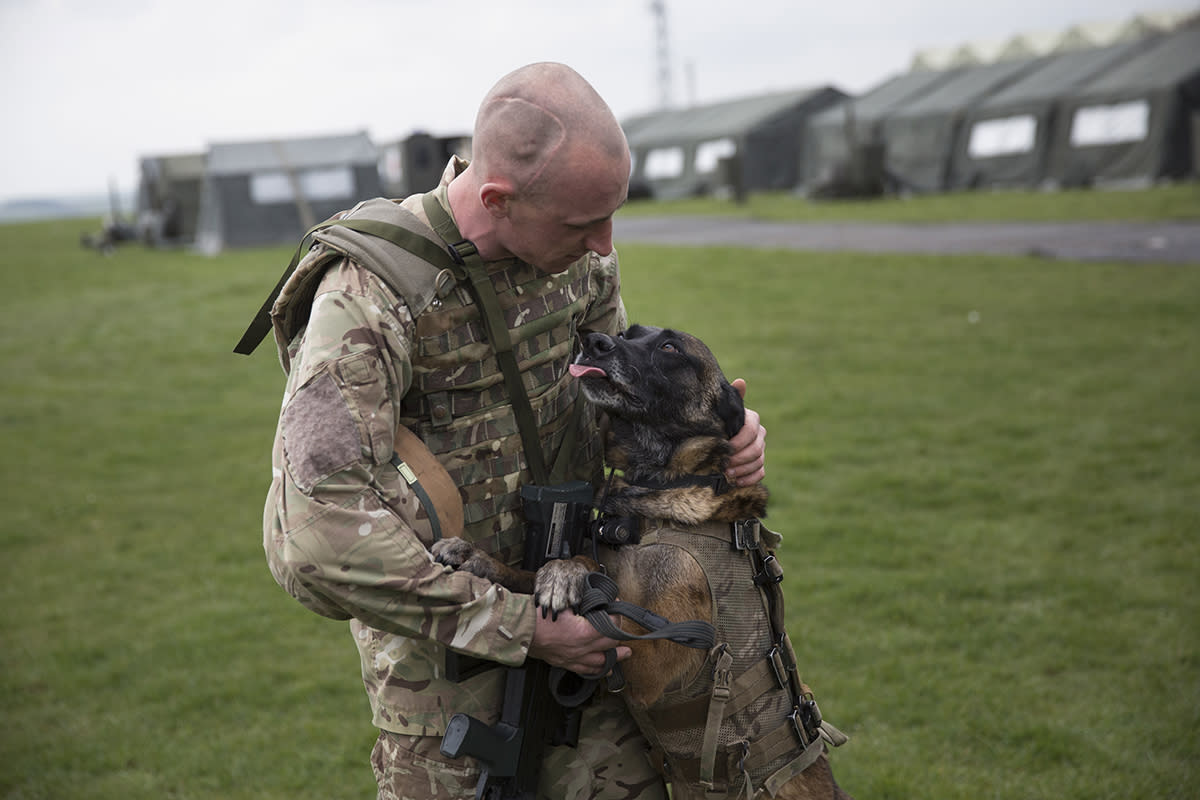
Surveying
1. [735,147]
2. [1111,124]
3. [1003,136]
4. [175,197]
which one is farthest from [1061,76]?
[175,197]

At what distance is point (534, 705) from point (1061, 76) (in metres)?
32.9

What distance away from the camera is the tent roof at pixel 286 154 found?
95.5ft

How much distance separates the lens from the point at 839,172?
30719 millimetres

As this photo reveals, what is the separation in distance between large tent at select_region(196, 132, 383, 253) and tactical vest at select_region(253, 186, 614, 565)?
89.1 ft

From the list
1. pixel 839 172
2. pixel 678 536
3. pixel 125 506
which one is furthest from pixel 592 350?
pixel 839 172

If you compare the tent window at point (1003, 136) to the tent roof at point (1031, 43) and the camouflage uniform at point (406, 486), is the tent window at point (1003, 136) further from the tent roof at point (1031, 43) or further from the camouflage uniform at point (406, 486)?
the camouflage uniform at point (406, 486)

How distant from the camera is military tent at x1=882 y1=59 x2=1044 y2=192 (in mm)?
31328

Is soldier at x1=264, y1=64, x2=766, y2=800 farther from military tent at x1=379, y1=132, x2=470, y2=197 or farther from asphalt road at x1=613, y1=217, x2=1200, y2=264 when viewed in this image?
asphalt road at x1=613, y1=217, x2=1200, y2=264

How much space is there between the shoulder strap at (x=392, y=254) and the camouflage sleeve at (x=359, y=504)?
0.15ft

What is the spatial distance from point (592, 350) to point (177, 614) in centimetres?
474

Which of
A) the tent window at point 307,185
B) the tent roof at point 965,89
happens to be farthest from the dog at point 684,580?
the tent roof at point 965,89

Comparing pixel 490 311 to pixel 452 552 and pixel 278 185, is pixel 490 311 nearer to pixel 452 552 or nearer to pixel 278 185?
pixel 452 552

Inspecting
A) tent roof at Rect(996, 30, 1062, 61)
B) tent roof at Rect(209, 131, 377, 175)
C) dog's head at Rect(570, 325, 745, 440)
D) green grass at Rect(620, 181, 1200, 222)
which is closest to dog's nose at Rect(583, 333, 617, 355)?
dog's head at Rect(570, 325, 745, 440)

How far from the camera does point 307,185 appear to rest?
95.5 ft
